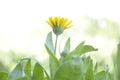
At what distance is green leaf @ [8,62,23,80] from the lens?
3.09 ft

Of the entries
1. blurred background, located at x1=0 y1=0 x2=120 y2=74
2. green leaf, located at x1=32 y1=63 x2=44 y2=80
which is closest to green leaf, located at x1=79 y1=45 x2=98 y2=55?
green leaf, located at x1=32 y1=63 x2=44 y2=80

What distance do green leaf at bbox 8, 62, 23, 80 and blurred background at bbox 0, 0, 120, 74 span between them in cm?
356

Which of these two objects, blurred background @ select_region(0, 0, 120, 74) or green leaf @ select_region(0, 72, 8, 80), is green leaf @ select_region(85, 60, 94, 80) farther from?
blurred background @ select_region(0, 0, 120, 74)

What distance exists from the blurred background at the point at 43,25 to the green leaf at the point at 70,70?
3639 millimetres

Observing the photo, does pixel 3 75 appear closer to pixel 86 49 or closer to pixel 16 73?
pixel 16 73

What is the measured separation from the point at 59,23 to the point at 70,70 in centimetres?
24

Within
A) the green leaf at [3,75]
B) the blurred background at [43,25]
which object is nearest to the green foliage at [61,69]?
the green leaf at [3,75]

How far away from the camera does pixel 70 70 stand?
85 cm

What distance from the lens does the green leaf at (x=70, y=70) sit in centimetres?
83

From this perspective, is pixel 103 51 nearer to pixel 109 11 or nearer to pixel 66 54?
pixel 109 11

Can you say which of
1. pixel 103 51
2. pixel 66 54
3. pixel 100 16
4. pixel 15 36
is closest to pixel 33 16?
pixel 15 36

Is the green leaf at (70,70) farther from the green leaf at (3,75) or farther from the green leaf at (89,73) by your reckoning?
the green leaf at (3,75)

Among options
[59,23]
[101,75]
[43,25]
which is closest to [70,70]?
[101,75]

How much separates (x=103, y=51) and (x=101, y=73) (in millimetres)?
3793
